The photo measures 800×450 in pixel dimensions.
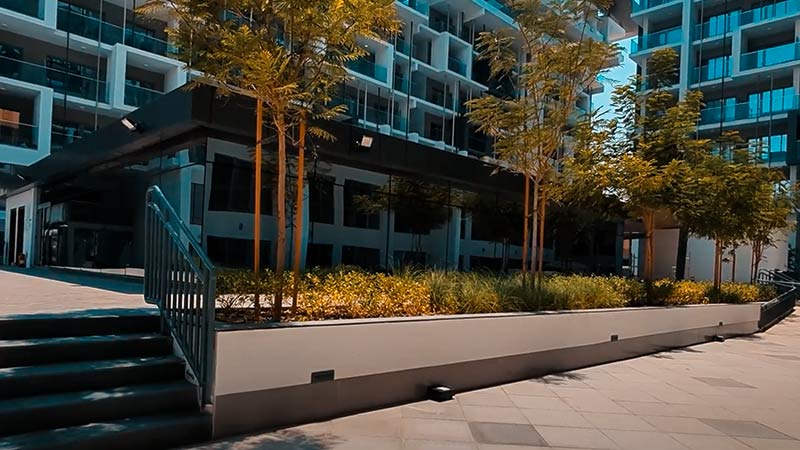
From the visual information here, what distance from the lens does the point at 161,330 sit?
5.47m

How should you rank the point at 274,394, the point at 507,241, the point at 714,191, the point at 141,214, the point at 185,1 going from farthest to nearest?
the point at 507,241 < the point at 714,191 < the point at 141,214 < the point at 185,1 < the point at 274,394

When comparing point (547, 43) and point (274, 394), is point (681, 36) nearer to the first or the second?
point (547, 43)

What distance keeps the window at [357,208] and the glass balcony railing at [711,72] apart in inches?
1477

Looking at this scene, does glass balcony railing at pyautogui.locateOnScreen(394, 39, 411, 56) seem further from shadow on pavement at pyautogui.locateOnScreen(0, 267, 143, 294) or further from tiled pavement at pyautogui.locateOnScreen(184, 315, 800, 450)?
tiled pavement at pyautogui.locateOnScreen(184, 315, 800, 450)

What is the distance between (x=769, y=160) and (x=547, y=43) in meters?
33.7

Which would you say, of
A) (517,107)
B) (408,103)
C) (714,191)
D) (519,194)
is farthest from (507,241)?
(408,103)

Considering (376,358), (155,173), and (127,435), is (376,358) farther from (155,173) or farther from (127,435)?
(155,173)

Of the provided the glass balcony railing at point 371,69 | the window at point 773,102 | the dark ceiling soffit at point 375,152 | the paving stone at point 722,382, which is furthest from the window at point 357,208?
the window at point 773,102

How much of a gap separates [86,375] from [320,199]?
703 cm

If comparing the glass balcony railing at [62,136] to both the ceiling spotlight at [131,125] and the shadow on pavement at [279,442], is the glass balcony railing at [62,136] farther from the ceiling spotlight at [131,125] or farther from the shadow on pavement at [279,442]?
the shadow on pavement at [279,442]

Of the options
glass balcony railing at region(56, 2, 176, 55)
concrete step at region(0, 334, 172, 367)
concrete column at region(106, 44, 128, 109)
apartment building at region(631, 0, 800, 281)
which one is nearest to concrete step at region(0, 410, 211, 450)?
concrete step at region(0, 334, 172, 367)

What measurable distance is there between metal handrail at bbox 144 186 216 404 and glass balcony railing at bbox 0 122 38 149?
2364 centimetres

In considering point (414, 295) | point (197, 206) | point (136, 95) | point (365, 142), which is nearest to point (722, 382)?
point (414, 295)

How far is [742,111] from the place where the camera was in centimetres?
3831
